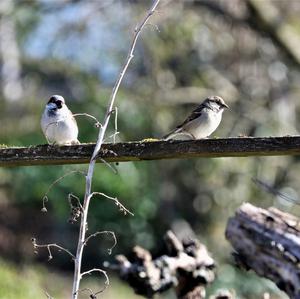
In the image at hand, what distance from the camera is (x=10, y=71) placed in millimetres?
19656

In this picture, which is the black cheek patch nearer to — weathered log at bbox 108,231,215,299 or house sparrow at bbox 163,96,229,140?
house sparrow at bbox 163,96,229,140

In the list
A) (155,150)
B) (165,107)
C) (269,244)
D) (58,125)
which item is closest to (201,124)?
(58,125)

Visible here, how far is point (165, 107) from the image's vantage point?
14.0 metres

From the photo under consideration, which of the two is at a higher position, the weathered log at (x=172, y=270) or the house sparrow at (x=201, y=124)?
the house sparrow at (x=201, y=124)

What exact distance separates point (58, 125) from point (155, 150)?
77.1 inches

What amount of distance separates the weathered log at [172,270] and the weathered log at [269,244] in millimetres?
230

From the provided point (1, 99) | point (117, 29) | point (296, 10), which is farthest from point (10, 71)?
point (296, 10)

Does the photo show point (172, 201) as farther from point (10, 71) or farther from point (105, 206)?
point (10, 71)

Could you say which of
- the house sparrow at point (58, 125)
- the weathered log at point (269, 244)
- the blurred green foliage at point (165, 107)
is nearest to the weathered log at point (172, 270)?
the weathered log at point (269, 244)

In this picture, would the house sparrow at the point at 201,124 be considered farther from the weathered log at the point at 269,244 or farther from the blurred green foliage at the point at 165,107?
the blurred green foliage at the point at 165,107

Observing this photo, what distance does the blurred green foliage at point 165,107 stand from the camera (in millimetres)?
13732

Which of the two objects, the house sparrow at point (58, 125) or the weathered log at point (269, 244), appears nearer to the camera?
the weathered log at point (269, 244)

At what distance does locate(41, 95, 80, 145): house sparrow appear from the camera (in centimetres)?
561

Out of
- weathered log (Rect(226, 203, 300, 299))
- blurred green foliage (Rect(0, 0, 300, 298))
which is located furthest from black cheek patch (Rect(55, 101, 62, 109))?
blurred green foliage (Rect(0, 0, 300, 298))
